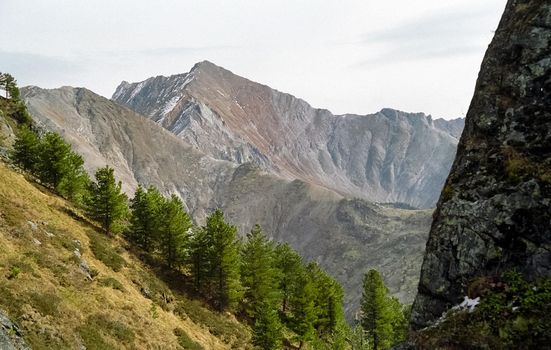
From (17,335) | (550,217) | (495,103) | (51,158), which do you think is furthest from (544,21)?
(51,158)

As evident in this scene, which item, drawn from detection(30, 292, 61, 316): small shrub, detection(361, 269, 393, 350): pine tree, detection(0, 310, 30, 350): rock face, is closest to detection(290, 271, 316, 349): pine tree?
detection(361, 269, 393, 350): pine tree

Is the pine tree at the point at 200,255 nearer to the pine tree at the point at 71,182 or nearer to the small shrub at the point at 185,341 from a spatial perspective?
the small shrub at the point at 185,341

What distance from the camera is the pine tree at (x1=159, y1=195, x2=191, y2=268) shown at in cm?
5356

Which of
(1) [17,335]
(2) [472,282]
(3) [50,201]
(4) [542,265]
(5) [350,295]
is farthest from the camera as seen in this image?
(5) [350,295]

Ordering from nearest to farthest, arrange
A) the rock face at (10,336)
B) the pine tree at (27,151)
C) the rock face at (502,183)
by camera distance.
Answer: the rock face at (502,183) → the rock face at (10,336) → the pine tree at (27,151)

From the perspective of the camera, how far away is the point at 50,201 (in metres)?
49.7

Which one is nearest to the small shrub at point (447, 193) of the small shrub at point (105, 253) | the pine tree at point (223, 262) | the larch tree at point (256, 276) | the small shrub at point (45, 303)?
the small shrub at point (45, 303)

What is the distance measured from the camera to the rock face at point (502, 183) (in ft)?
66.5

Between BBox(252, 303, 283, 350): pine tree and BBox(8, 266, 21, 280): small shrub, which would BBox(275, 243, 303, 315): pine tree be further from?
BBox(8, 266, 21, 280): small shrub

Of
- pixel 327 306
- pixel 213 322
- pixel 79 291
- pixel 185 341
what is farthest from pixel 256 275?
pixel 79 291

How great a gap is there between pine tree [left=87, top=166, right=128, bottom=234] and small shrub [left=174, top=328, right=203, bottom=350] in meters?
17.7

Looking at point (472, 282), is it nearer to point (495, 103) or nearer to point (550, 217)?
point (550, 217)

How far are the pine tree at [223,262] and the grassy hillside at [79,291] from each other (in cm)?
258

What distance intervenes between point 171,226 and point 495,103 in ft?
125
